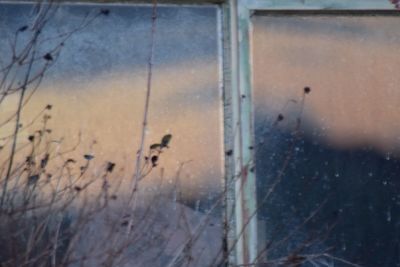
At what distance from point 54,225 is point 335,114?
54.4 inches

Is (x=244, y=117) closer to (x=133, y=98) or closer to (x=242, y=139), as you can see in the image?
(x=242, y=139)

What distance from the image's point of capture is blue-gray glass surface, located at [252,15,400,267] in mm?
5344

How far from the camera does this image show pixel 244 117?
5344mm

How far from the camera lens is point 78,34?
5.28m

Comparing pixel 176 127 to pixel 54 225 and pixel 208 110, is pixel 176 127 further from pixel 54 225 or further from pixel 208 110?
pixel 54 225

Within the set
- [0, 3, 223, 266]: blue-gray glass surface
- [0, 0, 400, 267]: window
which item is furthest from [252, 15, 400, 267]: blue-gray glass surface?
[0, 3, 223, 266]: blue-gray glass surface

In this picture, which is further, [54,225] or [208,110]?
[208,110]

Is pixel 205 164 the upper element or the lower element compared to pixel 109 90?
lower

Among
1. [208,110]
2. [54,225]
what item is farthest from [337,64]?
[54,225]

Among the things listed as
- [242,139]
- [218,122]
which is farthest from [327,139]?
[218,122]

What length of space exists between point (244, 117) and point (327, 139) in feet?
1.27

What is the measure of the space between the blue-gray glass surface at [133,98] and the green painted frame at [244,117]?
3.1 inches

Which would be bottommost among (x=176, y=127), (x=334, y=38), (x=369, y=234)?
(x=369, y=234)

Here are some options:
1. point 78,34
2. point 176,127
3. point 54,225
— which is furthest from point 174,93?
point 54,225
